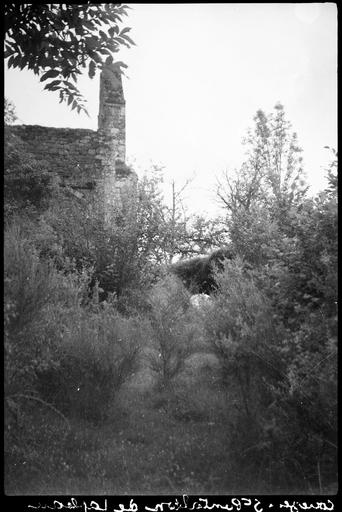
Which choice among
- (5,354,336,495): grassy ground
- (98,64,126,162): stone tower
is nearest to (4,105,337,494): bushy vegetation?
(5,354,336,495): grassy ground

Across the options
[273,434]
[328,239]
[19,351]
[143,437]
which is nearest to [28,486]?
[19,351]

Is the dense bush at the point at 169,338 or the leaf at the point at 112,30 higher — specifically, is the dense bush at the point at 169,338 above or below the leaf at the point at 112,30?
below

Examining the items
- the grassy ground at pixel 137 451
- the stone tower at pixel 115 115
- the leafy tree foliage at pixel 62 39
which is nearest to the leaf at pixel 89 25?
the leafy tree foliage at pixel 62 39

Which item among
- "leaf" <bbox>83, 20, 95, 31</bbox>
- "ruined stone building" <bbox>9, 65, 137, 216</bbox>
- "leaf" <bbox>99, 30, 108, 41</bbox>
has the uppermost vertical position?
"ruined stone building" <bbox>9, 65, 137, 216</bbox>

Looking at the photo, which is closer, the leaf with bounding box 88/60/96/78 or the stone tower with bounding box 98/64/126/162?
the leaf with bounding box 88/60/96/78

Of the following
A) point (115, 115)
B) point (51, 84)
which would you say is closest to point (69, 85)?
point (51, 84)

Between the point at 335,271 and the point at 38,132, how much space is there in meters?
11.4

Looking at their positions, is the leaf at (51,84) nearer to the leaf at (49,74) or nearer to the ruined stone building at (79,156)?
the leaf at (49,74)

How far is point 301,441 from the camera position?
4.62 m

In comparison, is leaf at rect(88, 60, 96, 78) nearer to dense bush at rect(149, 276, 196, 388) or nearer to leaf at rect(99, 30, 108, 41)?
leaf at rect(99, 30, 108, 41)

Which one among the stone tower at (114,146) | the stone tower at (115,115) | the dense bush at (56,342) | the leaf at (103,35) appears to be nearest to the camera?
the leaf at (103,35)

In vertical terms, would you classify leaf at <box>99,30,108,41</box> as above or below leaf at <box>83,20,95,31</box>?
below

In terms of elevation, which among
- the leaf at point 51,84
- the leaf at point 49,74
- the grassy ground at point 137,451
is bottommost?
the grassy ground at point 137,451

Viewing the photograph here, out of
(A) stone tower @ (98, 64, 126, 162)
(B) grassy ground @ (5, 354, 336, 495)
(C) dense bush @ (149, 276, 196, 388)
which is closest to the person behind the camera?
(B) grassy ground @ (5, 354, 336, 495)
